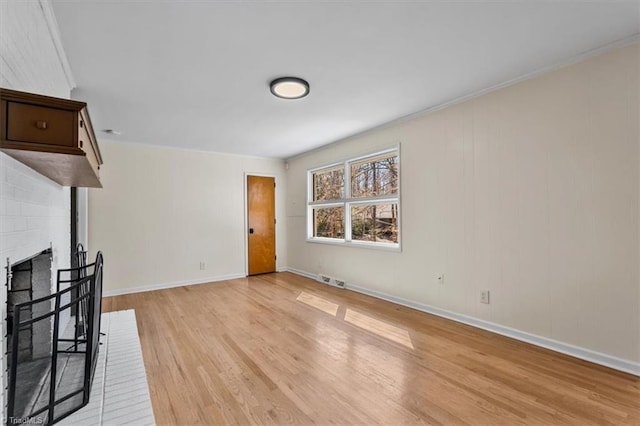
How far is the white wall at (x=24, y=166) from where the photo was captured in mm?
1258

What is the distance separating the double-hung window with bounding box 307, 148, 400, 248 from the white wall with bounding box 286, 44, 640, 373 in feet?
0.94

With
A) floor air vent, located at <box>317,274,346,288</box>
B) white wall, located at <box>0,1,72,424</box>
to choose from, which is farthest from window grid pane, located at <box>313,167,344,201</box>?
white wall, located at <box>0,1,72,424</box>

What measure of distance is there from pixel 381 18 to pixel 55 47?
86.9 inches

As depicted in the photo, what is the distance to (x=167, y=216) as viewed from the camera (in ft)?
16.4

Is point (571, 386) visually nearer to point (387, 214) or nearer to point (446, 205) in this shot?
point (446, 205)

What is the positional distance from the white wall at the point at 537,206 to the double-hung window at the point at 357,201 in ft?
0.94

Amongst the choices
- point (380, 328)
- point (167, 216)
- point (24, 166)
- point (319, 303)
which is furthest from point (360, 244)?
point (24, 166)

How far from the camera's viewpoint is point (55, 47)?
2.06 meters

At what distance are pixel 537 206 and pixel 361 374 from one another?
2074 mm

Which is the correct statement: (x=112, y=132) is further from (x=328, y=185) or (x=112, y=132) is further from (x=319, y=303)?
(x=319, y=303)

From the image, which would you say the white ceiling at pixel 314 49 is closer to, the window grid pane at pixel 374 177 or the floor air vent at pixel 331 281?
the window grid pane at pixel 374 177

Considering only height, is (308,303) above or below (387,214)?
below

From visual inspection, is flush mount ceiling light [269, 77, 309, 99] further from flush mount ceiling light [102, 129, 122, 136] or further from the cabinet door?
flush mount ceiling light [102, 129, 122, 136]

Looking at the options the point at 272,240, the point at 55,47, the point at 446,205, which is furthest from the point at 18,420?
the point at 272,240
